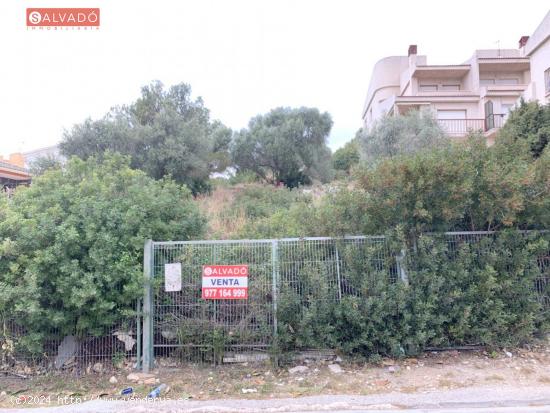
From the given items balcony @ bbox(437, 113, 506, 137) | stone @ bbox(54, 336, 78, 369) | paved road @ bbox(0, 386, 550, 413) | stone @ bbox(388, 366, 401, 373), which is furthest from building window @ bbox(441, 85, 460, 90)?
stone @ bbox(54, 336, 78, 369)

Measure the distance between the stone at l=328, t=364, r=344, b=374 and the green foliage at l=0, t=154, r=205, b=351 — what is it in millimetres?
3182

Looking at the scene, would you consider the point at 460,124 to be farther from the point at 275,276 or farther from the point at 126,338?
the point at 126,338

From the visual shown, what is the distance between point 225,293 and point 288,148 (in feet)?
59.7

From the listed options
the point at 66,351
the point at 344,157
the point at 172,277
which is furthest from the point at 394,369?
the point at 344,157

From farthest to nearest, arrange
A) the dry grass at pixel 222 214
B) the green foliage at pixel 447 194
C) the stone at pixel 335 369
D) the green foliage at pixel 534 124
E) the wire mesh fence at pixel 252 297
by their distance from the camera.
→ the green foliage at pixel 534 124 < the dry grass at pixel 222 214 < the wire mesh fence at pixel 252 297 < the green foliage at pixel 447 194 < the stone at pixel 335 369

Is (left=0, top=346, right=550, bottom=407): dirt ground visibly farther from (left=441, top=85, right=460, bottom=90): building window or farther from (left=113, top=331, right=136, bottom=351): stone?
(left=441, top=85, right=460, bottom=90): building window

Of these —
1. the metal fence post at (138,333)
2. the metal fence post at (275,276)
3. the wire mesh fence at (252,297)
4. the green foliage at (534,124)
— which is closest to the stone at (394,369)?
the wire mesh fence at (252,297)

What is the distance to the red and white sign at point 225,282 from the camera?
6.51 m

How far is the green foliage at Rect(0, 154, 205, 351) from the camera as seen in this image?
6012 mm

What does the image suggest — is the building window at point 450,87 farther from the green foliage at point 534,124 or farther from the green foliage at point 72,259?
the green foliage at point 72,259

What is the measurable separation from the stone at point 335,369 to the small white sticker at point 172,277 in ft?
8.84

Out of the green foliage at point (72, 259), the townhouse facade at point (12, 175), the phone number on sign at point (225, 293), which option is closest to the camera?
the green foliage at point (72, 259)

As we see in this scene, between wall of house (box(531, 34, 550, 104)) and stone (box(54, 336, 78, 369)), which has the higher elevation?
wall of house (box(531, 34, 550, 104))

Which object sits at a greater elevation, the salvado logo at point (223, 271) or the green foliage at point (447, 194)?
the green foliage at point (447, 194)
